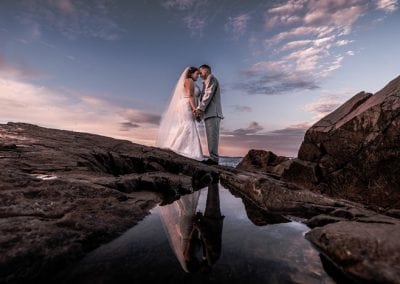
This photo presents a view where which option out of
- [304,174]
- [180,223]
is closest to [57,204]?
[180,223]

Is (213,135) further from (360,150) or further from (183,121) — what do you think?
(360,150)

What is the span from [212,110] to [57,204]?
7.78 metres

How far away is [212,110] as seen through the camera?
1003cm

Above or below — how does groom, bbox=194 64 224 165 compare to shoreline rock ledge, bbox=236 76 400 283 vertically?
above

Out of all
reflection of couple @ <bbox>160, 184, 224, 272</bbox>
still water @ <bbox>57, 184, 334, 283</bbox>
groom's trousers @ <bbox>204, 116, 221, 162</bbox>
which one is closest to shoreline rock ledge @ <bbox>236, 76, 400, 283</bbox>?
still water @ <bbox>57, 184, 334, 283</bbox>

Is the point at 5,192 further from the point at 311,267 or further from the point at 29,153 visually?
the point at 311,267

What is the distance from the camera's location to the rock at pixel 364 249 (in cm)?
183

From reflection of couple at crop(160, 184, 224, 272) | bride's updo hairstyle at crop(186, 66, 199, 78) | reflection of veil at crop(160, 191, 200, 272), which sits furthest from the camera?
bride's updo hairstyle at crop(186, 66, 199, 78)

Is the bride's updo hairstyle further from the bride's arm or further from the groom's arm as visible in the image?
the groom's arm

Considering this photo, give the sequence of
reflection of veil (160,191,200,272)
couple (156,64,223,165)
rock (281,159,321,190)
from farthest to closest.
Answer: couple (156,64,223,165)
rock (281,159,321,190)
reflection of veil (160,191,200,272)

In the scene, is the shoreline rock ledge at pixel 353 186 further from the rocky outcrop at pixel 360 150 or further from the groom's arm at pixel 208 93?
the groom's arm at pixel 208 93

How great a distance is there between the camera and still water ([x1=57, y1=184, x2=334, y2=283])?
192 centimetres

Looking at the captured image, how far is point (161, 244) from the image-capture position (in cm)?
252

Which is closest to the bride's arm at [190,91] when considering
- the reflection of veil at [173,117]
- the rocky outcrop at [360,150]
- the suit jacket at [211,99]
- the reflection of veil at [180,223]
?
the reflection of veil at [173,117]
